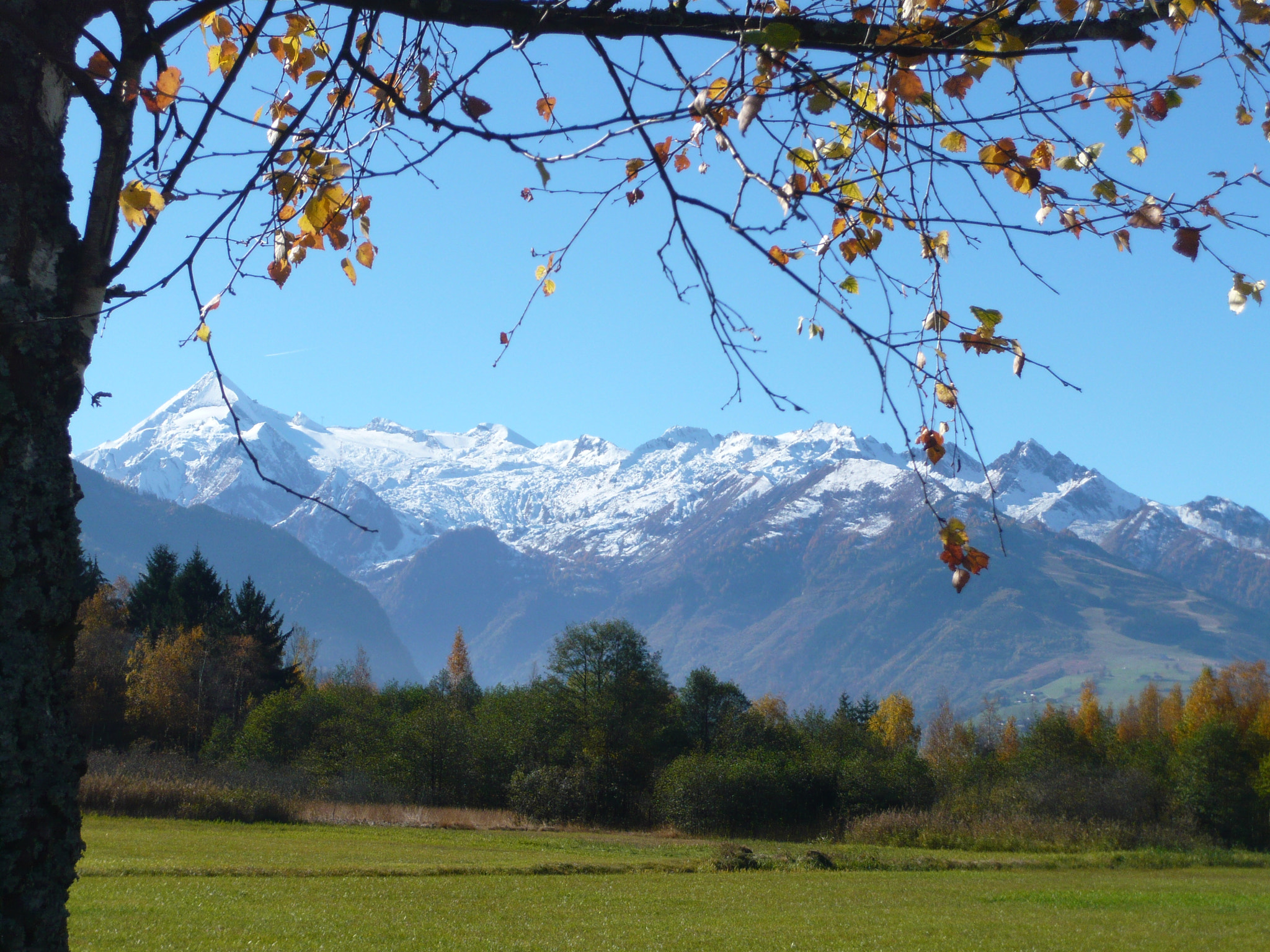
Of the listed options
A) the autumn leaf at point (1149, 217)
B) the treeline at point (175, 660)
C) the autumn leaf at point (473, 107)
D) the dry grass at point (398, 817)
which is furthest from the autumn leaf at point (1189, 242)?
the treeline at point (175, 660)

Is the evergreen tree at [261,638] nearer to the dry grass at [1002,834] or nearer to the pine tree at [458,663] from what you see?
the dry grass at [1002,834]

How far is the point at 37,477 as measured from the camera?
Answer: 6.57ft

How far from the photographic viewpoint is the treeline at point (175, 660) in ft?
141

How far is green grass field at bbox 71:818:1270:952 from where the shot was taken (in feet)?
35.8

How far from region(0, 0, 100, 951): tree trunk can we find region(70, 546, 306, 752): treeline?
4269cm

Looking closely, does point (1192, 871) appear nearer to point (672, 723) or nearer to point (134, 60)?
point (672, 723)

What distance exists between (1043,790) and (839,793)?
8.77 meters

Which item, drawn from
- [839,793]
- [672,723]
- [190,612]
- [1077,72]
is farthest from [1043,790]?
[190,612]

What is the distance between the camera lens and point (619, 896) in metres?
15.4

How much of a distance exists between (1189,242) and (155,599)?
60113 millimetres

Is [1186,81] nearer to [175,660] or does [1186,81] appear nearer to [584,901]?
[584,901]

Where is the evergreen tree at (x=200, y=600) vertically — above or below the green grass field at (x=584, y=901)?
above

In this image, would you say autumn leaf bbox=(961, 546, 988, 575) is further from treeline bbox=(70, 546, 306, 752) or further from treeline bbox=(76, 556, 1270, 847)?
treeline bbox=(70, 546, 306, 752)

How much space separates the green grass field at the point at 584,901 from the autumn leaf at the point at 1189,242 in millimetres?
10049
